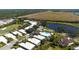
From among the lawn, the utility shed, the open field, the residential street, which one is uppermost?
the open field

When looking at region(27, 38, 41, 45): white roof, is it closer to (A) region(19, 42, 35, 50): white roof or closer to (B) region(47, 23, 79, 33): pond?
(A) region(19, 42, 35, 50): white roof

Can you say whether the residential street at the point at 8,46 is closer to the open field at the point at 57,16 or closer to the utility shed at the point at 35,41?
the utility shed at the point at 35,41

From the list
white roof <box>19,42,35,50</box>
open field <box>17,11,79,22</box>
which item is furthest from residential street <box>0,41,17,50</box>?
open field <box>17,11,79,22</box>

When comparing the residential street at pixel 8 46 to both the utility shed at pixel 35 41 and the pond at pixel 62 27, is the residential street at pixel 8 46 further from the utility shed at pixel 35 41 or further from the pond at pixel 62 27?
the pond at pixel 62 27

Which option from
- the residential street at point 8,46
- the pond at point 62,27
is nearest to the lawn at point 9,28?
the residential street at point 8,46

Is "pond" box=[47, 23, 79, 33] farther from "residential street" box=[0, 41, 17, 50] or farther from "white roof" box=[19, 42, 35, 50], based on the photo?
"residential street" box=[0, 41, 17, 50]

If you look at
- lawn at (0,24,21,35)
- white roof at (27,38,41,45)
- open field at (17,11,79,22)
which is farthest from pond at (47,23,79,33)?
lawn at (0,24,21,35)

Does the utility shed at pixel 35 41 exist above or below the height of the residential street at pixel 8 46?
above

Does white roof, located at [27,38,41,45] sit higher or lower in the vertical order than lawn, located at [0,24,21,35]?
lower

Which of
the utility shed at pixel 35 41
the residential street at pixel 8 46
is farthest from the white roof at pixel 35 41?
the residential street at pixel 8 46

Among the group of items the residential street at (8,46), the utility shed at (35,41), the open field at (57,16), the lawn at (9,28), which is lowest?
the residential street at (8,46)
